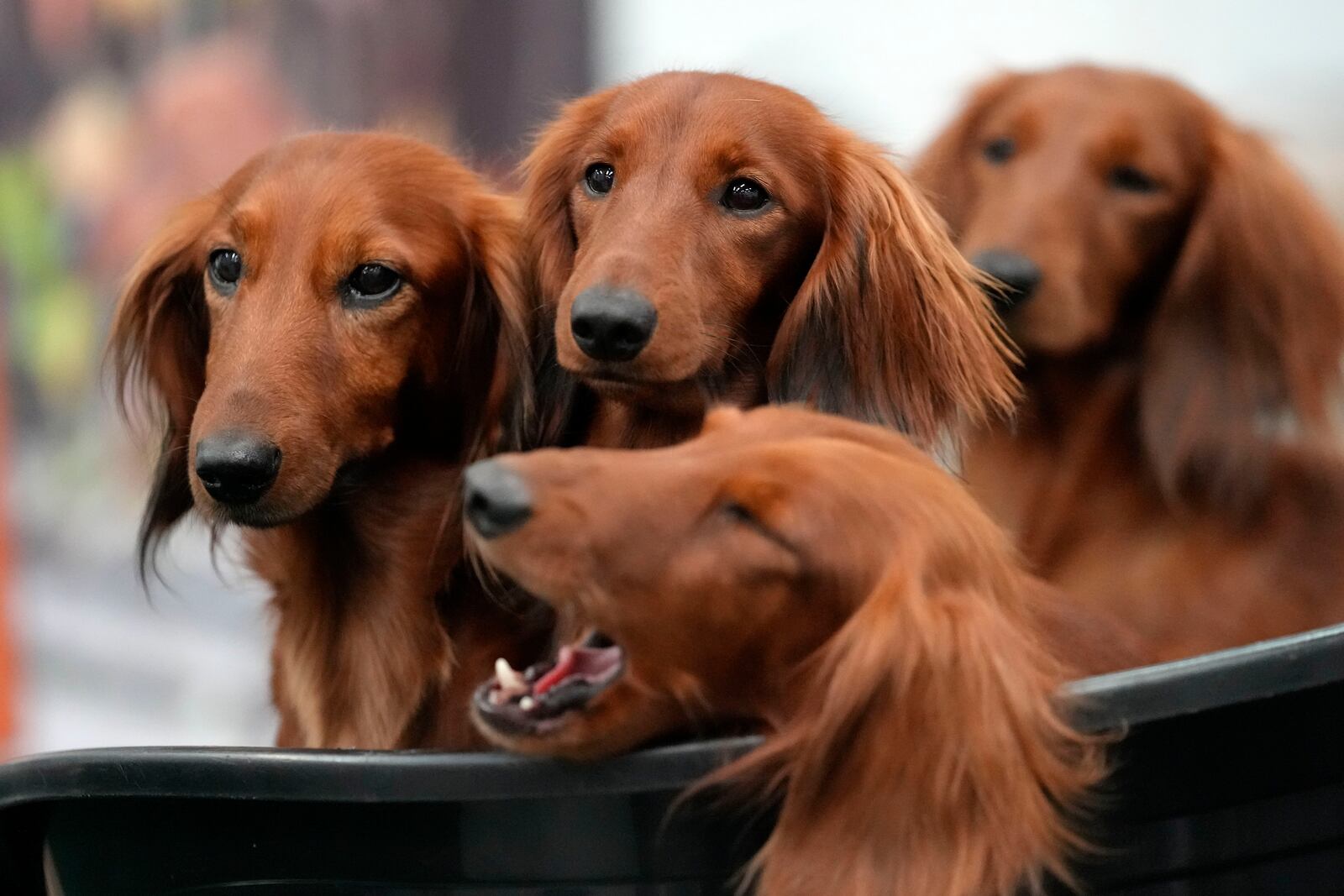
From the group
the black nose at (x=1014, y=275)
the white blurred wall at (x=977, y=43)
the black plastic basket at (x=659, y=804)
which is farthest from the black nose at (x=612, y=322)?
the white blurred wall at (x=977, y=43)

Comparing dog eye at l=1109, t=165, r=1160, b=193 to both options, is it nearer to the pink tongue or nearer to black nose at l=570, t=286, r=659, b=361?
black nose at l=570, t=286, r=659, b=361

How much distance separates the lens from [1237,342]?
210 cm

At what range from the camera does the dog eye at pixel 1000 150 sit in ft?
7.17

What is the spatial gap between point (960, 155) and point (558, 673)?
1.35 metres

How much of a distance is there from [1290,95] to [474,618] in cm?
218

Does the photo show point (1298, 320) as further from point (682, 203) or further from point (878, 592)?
point (878, 592)

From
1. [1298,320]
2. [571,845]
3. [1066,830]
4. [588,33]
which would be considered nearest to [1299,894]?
[1066,830]

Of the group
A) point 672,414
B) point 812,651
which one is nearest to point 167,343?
point 672,414

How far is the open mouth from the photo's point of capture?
115cm

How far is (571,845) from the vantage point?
3.54 feet

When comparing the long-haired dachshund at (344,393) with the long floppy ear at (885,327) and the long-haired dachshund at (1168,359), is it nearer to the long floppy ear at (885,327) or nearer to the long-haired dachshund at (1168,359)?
the long floppy ear at (885,327)

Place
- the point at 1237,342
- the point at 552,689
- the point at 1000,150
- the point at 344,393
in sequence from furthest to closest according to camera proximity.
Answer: the point at 1000,150 → the point at 1237,342 → the point at 344,393 → the point at 552,689

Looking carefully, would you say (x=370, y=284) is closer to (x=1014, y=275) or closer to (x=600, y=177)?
(x=600, y=177)

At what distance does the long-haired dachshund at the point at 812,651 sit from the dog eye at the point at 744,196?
0.38 metres
